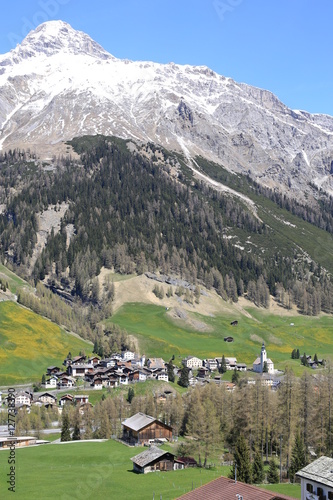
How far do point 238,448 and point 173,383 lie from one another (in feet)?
340

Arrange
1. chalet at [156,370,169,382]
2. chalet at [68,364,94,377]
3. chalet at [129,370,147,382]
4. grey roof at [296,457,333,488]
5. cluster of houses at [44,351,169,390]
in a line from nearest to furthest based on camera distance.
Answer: grey roof at [296,457,333,488] → cluster of houses at [44,351,169,390] → chalet at [156,370,169,382] → chalet at [129,370,147,382] → chalet at [68,364,94,377]

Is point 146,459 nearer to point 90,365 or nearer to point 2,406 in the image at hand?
point 2,406

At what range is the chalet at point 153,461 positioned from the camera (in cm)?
8125

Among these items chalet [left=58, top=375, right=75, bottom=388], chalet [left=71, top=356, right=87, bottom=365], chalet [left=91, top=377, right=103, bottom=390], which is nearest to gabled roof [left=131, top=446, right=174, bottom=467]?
chalet [left=91, top=377, right=103, bottom=390]

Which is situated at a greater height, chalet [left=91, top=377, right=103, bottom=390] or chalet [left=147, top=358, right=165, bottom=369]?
chalet [left=147, top=358, right=165, bottom=369]

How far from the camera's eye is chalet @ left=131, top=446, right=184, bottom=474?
3199 inches

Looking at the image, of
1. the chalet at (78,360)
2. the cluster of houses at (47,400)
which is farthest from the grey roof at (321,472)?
the chalet at (78,360)

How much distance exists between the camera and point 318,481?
160ft

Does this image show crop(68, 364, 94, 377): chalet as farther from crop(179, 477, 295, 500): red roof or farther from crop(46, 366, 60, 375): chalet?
crop(179, 477, 295, 500): red roof

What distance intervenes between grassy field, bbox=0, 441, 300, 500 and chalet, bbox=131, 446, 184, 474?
170cm

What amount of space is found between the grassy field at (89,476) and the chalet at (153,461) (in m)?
1.70

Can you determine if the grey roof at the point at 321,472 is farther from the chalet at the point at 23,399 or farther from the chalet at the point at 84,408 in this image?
the chalet at the point at 23,399

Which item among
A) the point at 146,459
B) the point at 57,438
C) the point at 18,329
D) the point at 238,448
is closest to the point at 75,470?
the point at 146,459

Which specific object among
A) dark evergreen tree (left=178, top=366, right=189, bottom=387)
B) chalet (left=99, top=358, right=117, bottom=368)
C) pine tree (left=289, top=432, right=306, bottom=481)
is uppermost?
chalet (left=99, top=358, right=117, bottom=368)
